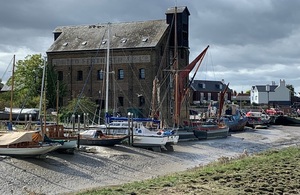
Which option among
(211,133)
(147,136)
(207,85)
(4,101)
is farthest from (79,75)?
(207,85)

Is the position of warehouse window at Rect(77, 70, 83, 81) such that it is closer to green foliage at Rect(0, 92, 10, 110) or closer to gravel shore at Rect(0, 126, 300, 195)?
green foliage at Rect(0, 92, 10, 110)

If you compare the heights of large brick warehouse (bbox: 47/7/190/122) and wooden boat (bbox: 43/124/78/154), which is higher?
large brick warehouse (bbox: 47/7/190/122)

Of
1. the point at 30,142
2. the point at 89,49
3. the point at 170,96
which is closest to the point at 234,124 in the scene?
the point at 170,96

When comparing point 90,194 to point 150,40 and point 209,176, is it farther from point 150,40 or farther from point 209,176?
point 150,40

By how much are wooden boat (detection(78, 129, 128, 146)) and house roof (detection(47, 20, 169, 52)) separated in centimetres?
2709

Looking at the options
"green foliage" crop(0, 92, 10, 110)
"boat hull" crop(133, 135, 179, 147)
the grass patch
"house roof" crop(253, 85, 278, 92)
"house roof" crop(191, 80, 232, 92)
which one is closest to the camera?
the grass patch

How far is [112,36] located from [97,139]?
3328 cm

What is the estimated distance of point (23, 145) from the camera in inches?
1124

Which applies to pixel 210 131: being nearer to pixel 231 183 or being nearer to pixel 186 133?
pixel 186 133

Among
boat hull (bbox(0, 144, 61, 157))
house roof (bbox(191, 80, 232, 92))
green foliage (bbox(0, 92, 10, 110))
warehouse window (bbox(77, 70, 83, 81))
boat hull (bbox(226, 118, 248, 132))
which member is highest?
house roof (bbox(191, 80, 232, 92))

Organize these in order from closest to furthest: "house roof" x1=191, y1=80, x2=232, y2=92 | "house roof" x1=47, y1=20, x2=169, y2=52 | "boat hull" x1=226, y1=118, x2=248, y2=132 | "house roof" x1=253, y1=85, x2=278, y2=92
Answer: "house roof" x1=47, y1=20, x2=169, y2=52 → "boat hull" x1=226, y1=118, x2=248, y2=132 → "house roof" x1=191, y1=80, x2=232, y2=92 → "house roof" x1=253, y1=85, x2=278, y2=92

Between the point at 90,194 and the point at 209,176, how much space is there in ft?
16.4

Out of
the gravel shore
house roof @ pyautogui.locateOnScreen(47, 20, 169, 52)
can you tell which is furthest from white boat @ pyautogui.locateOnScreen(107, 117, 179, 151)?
house roof @ pyautogui.locateOnScreen(47, 20, 169, 52)

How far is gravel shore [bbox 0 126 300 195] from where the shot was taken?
23.0 metres
